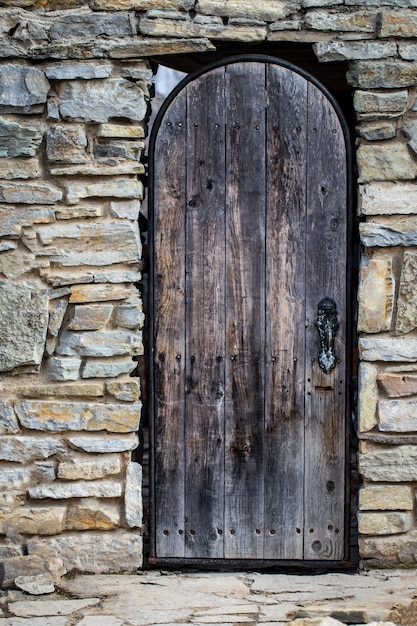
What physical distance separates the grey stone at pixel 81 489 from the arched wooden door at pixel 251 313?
0.96ft

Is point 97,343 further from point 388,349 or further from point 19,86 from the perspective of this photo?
point 388,349

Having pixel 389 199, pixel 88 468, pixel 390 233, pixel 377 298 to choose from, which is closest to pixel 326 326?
pixel 377 298

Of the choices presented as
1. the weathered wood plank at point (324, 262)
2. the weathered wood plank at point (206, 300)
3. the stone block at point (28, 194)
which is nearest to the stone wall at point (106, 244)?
the stone block at point (28, 194)

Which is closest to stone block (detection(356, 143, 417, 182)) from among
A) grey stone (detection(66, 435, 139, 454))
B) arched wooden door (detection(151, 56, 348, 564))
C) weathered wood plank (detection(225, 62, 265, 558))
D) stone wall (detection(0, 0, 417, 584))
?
stone wall (detection(0, 0, 417, 584))

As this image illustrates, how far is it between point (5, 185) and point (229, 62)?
3.73 feet

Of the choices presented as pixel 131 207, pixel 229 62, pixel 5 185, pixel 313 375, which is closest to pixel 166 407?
pixel 313 375

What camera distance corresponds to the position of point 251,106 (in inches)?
139

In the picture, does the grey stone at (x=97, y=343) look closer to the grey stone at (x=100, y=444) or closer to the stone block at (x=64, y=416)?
the stone block at (x=64, y=416)

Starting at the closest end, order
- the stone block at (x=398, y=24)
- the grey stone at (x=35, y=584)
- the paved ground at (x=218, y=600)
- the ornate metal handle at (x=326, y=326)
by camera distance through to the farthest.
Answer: the paved ground at (x=218, y=600), the grey stone at (x=35, y=584), the stone block at (x=398, y=24), the ornate metal handle at (x=326, y=326)

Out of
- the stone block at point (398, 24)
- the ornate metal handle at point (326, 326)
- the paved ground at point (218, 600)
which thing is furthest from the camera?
A: the ornate metal handle at point (326, 326)

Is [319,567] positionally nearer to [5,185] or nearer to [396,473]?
[396,473]

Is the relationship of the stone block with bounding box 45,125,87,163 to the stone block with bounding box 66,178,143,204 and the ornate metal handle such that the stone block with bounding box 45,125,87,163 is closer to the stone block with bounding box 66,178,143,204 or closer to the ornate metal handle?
the stone block with bounding box 66,178,143,204

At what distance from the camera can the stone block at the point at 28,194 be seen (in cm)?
341

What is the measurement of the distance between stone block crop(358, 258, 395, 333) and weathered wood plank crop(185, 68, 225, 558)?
2.07 ft
